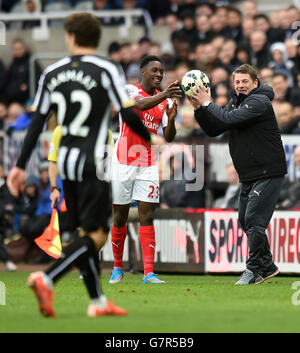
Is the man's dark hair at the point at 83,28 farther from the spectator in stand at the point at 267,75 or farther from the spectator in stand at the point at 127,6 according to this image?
the spectator in stand at the point at 127,6

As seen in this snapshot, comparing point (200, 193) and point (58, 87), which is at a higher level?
point (58, 87)

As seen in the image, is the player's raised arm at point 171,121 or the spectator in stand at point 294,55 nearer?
the player's raised arm at point 171,121

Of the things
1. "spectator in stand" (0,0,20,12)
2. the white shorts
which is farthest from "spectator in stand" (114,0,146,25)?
the white shorts

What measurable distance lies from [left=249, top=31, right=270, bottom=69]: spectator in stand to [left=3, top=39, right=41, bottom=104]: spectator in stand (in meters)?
5.63

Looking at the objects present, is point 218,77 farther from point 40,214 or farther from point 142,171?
point 142,171

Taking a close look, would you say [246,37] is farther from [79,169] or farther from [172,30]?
[79,169]

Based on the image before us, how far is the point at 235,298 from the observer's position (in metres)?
9.10

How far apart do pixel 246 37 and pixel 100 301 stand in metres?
10.6

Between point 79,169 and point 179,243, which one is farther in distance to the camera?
point 179,243

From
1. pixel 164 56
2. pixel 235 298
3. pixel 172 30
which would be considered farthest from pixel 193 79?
pixel 172 30

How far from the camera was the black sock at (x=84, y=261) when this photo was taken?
734 cm

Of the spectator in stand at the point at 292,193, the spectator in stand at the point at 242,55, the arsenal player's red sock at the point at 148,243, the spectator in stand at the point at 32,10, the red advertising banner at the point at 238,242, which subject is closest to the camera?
the arsenal player's red sock at the point at 148,243

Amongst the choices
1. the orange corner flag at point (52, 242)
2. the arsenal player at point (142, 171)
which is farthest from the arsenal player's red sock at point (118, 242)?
the orange corner flag at point (52, 242)

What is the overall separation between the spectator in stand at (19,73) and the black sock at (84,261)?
13.2 metres
